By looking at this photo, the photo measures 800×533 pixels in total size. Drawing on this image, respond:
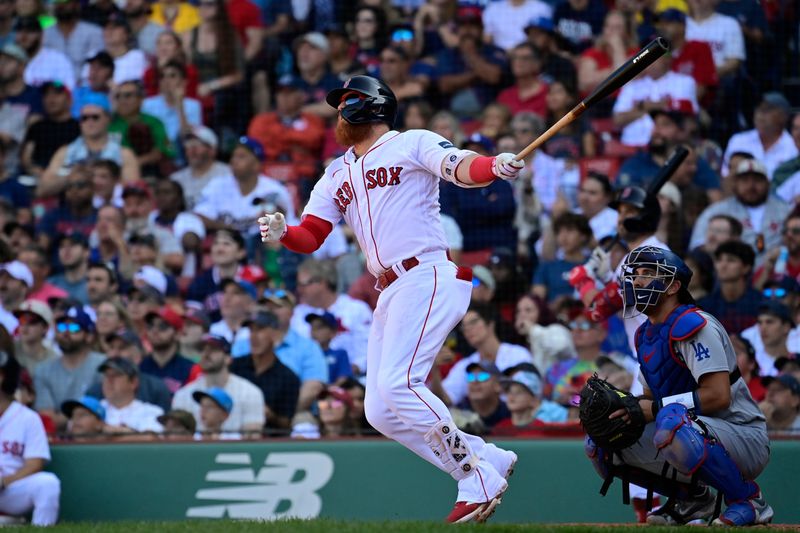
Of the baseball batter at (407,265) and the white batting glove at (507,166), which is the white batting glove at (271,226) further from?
the white batting glove at (507,166)

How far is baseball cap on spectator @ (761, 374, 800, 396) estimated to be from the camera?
25.4 ft

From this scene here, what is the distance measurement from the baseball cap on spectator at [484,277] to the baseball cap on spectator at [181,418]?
2.16 metres

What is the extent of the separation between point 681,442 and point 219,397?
391cm

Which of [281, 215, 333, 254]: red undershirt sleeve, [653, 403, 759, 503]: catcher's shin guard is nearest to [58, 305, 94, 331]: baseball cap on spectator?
[281, 215, 333, 254]: red undershirt sleeve

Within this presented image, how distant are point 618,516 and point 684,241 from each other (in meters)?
2.59

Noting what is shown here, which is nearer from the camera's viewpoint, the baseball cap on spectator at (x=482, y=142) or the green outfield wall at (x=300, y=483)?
the green outfield wall at (x=300, y=483)

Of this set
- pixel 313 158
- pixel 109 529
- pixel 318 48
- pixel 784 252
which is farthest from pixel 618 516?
pixel 318 48

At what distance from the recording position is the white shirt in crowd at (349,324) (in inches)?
364

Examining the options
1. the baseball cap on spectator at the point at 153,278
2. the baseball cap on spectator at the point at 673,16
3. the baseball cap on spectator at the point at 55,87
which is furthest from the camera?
the baseball cap on spectator at the point at 55,87

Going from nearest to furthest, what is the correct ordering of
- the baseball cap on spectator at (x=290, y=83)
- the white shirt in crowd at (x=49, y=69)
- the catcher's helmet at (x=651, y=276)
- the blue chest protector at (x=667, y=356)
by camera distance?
the blue chest protector at (x=667, y=356) → the catcher's helmet at (x=651, y=276) → the baseball cap on spectator at (x=290, y=83) → the white shirt in crowd at (x=49, y=69)

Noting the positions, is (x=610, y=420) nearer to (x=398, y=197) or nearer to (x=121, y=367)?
(x=398, y=197)

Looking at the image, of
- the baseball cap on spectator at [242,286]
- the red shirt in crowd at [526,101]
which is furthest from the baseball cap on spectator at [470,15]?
the baseball cap on spectator at [242,286]

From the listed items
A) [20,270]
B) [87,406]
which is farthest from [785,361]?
[20,270]

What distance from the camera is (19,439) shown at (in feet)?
26.1
